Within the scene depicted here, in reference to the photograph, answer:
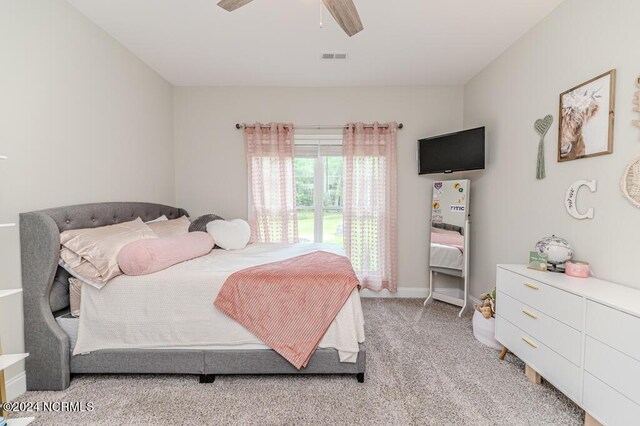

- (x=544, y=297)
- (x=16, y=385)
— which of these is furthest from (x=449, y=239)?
(x=16, y=385)

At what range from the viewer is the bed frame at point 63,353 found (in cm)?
176

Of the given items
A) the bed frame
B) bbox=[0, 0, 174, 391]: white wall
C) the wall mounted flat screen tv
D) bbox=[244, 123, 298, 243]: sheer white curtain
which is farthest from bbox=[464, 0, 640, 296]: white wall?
bbox=[0, 0, 174, 391]: white wall

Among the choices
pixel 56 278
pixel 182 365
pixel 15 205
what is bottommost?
pixel 182 365

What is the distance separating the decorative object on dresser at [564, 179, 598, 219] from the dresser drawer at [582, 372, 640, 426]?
100cm

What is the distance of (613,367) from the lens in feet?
4.48

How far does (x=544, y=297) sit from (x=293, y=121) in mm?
3002

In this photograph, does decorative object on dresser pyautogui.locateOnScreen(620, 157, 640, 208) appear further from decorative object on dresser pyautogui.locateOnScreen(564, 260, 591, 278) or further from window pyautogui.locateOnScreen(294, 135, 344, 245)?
window pyautogui.locateOnScreen(294, 135, 344, 245)

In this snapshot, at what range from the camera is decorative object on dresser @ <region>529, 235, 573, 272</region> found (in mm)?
1972

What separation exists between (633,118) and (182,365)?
307cm

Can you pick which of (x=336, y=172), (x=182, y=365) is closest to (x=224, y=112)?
(x=336, y=172)

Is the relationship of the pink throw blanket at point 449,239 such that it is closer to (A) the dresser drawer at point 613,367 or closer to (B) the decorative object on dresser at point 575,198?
A: (B) the decorative object on dresser at point 575,198

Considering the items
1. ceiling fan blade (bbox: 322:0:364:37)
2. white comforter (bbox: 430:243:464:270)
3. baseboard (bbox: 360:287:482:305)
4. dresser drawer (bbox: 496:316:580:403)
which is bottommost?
baseboard (bbox: 360:287:482:305)

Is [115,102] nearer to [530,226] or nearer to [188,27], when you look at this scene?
[188,27]

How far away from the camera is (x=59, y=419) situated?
5.29 feet
